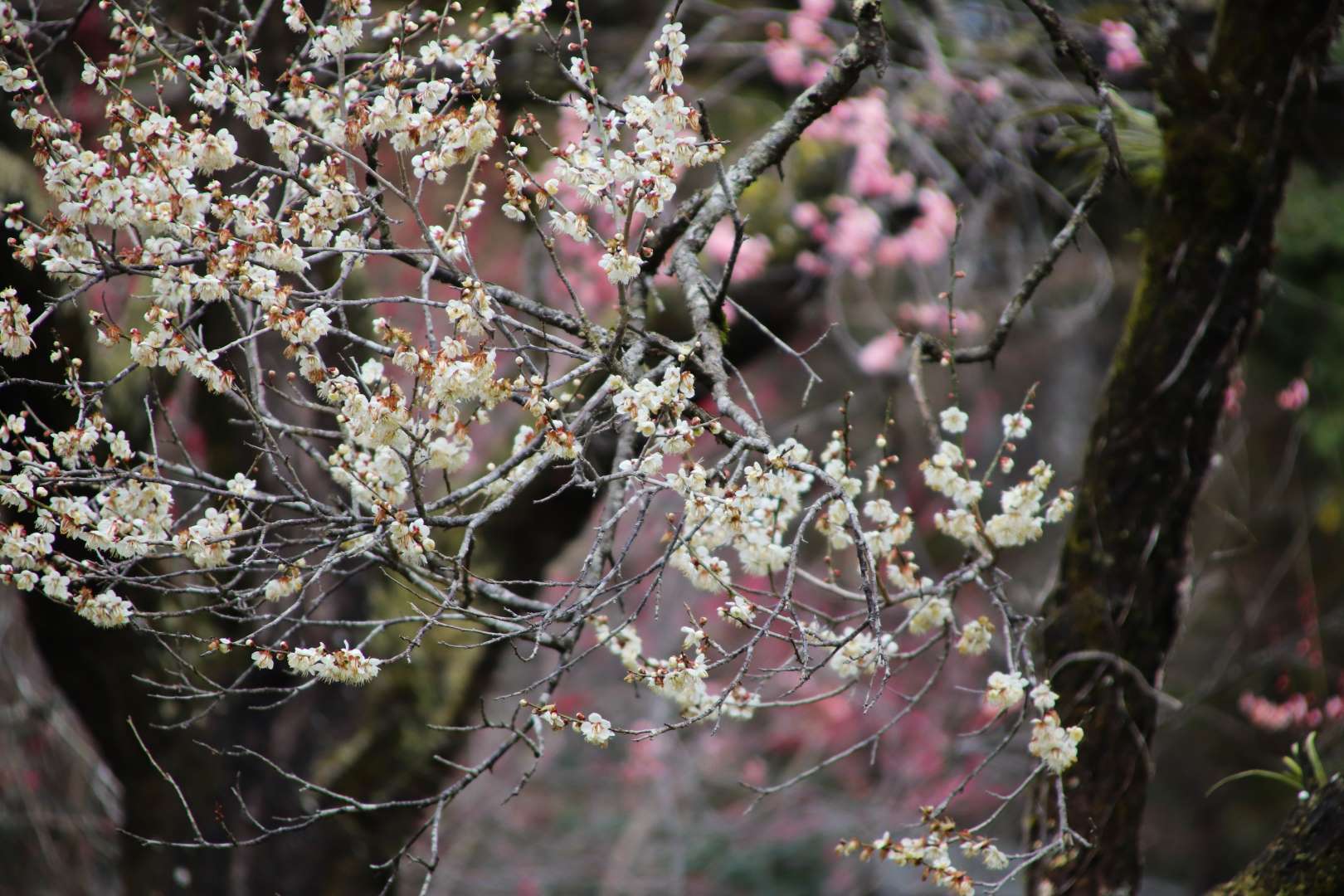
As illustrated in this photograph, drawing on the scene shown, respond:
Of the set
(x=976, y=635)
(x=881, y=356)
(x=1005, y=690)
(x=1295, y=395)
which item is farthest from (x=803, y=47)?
(x=1005, y=690)

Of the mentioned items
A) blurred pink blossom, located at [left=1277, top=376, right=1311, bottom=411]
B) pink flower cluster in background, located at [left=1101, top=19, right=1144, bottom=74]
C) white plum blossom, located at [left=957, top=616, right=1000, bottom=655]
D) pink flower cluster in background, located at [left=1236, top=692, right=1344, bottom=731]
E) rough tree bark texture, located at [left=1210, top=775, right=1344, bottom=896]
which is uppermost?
pink flower cluster in background, located at [left=1101, top=19, right=1144, bottom=74]

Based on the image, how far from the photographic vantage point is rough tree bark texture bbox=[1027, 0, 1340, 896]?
2.36 metres

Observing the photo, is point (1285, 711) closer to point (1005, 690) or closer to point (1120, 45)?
point (1120, 45)

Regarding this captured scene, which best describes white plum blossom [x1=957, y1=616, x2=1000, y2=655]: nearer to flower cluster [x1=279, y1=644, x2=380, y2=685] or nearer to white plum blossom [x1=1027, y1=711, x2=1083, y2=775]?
white plum blossom [x1=1027, y1=711, x2=1083, y2=775]

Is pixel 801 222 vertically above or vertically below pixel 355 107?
below

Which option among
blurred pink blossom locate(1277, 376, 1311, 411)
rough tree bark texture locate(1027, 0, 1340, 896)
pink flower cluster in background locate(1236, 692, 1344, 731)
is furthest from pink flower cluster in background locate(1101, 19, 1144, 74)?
pink flower cluster in background locate(1236, 692, 1344, 731)

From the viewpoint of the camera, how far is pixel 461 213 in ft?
5.57

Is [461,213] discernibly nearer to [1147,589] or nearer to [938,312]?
[1147,589]

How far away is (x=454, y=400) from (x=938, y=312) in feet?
13.3

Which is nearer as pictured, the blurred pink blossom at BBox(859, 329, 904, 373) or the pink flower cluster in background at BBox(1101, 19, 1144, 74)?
the pink flower cluster in background at BBox(1101, 19, 1144, 74)

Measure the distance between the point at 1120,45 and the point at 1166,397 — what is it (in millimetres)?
2715

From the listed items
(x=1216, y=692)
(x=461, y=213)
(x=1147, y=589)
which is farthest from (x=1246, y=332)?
(x=461, y=213)

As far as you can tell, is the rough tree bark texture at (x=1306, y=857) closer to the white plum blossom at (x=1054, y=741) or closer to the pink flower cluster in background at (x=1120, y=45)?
the white plum blossom at (x=1054, y=741)

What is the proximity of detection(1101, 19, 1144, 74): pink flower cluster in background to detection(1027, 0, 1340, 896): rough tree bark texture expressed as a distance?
216 centimetres
